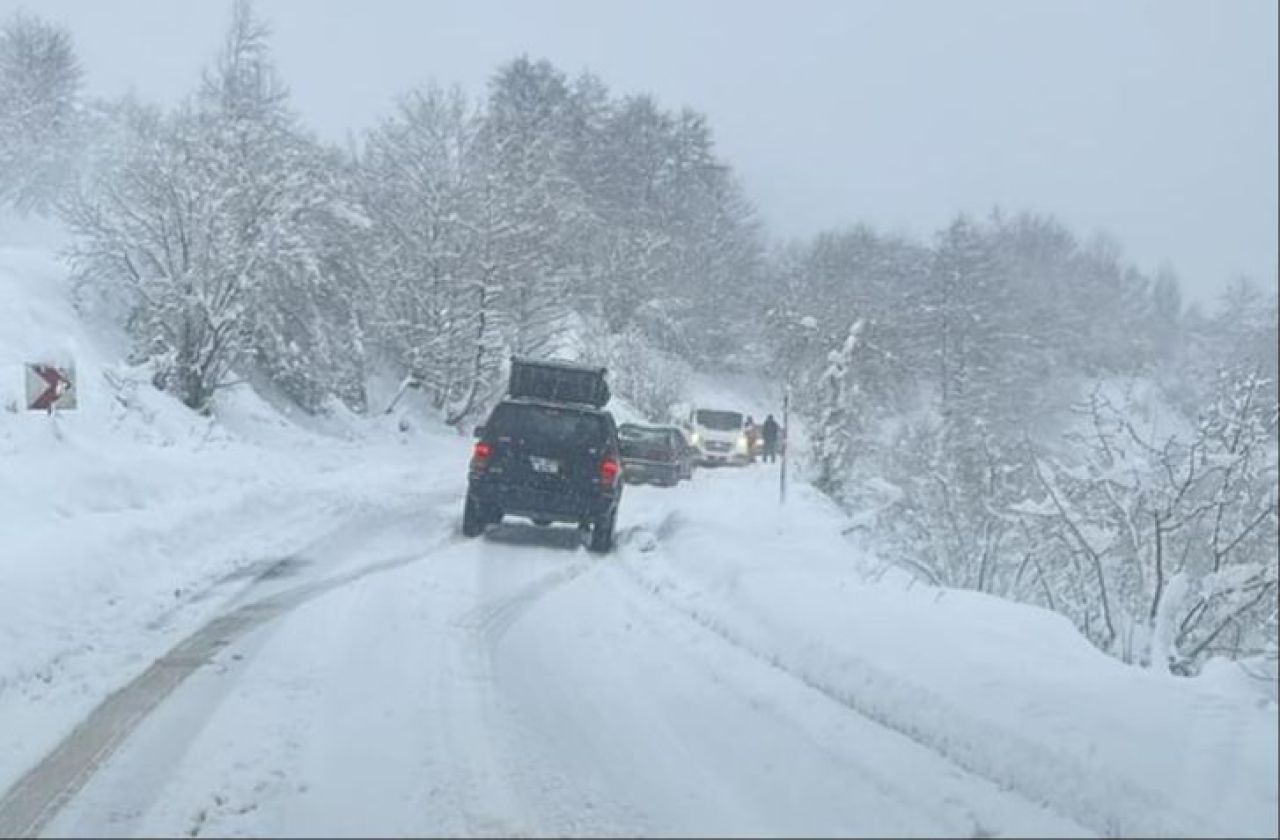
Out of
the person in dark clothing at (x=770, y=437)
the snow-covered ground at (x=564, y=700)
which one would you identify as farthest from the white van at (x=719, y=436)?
the snow-covered ground at (x=564, y=700)

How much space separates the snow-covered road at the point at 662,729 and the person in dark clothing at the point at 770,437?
34071 mm

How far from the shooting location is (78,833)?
17.6 feet

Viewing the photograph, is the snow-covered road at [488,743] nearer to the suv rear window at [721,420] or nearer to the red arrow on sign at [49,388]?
the red arrow on sign at [49,388]

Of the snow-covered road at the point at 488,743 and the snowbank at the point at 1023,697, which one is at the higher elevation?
the snowbank at the point at 1023,697

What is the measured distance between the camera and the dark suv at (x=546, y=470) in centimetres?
1695

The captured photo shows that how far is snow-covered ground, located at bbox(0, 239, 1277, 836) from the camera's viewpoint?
17.2 feet

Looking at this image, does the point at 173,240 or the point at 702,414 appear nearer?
the point at 173,240

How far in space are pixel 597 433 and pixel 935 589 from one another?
7495 mm

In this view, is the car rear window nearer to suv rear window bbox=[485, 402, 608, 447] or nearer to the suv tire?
suv rear window bbox=[485, 402, 608, 447]

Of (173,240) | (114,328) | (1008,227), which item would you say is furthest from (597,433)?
(114,328)

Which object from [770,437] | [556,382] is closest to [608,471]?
[556,382]

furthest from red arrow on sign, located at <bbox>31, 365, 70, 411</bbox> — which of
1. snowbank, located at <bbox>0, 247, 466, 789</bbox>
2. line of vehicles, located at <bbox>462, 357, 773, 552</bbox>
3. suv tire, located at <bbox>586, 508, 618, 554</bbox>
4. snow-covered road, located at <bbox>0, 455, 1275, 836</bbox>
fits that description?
suv tire, located at <bbox>586, 508, 618, 554</bbox>

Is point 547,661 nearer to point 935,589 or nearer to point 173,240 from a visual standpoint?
point 935,589

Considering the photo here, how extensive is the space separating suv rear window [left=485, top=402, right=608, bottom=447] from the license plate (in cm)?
25
